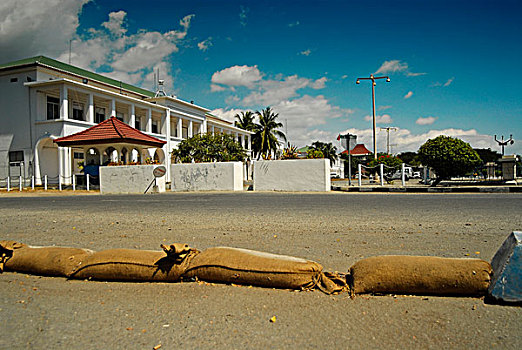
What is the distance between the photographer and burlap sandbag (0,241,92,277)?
4180 mm

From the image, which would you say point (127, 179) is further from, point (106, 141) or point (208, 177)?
point (208, 177)

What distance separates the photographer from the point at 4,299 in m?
3.58

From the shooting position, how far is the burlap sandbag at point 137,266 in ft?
12.6

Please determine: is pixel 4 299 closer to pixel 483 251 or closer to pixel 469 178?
pixel 483 251

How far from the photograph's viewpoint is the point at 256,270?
3.60 meters

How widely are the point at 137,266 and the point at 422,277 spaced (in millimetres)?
2746

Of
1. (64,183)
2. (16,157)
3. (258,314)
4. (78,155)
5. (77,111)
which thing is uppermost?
(77,111)

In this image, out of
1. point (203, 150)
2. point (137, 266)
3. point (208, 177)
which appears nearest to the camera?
point (137, 266)

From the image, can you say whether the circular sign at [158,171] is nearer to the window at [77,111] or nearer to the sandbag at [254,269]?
the window at [77,111]

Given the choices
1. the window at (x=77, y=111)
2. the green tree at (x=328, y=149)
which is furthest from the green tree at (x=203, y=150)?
the green tree at (x=328, y=149)

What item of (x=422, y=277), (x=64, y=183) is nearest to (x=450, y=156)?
(x=422, y=277)

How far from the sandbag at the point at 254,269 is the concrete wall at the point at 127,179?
62.6ft

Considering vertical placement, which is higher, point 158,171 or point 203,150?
point 203,150

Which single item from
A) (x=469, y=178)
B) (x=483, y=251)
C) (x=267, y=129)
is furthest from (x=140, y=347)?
(x=267, y=129)
